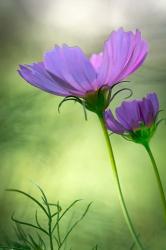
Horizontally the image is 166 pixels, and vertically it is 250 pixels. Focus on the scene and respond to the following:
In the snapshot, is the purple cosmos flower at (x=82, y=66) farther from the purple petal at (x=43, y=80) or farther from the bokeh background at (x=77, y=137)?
the bokeh background at (x=77, y=137)

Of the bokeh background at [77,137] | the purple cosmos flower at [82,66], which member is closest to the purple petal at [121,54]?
the purple cosmos flower at [82,66]

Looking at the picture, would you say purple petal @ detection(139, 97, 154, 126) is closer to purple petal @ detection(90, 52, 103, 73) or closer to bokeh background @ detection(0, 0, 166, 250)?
purple petal @ detection(90, 52, 103, 73)

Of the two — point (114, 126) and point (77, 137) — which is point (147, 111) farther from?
point (77, 137)

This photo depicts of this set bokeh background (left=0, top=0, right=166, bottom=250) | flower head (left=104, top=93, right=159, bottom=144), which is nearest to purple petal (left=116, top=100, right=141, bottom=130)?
flower head (left=104, top=93, right=159, bottom=144)

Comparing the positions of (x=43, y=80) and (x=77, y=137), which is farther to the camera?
(x=77, y=137)

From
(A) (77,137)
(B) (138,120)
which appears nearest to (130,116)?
(B) (138,120)
